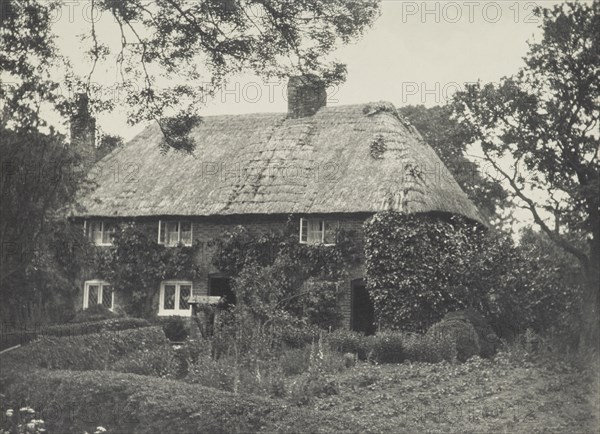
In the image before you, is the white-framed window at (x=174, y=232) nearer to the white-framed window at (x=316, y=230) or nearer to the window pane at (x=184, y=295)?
the window pane at (x=184, y=295)

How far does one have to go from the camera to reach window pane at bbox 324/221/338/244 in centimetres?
2562

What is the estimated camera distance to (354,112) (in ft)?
97.8

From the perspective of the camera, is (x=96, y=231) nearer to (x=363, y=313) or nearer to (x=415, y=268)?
(x=363, y=313)

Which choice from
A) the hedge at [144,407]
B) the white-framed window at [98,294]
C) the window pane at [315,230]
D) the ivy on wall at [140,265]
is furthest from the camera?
→ the white-framed window at [98,294]

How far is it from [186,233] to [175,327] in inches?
141

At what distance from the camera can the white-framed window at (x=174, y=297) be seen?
2789 cm

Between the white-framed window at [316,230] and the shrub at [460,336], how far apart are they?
776 cm

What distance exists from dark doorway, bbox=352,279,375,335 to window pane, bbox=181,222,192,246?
615cm

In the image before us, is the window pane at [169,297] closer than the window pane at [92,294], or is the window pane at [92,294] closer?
the window pane at [169,297]

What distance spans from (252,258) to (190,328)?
3.07 m

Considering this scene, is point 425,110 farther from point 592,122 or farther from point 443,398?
point 443,398

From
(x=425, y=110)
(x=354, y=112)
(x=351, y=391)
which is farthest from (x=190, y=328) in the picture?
(x=425, y=110)

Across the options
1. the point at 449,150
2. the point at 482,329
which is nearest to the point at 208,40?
the point at 482,329

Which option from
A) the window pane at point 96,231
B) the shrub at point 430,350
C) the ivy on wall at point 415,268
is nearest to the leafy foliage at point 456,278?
the ivy on wall at point 415,268
